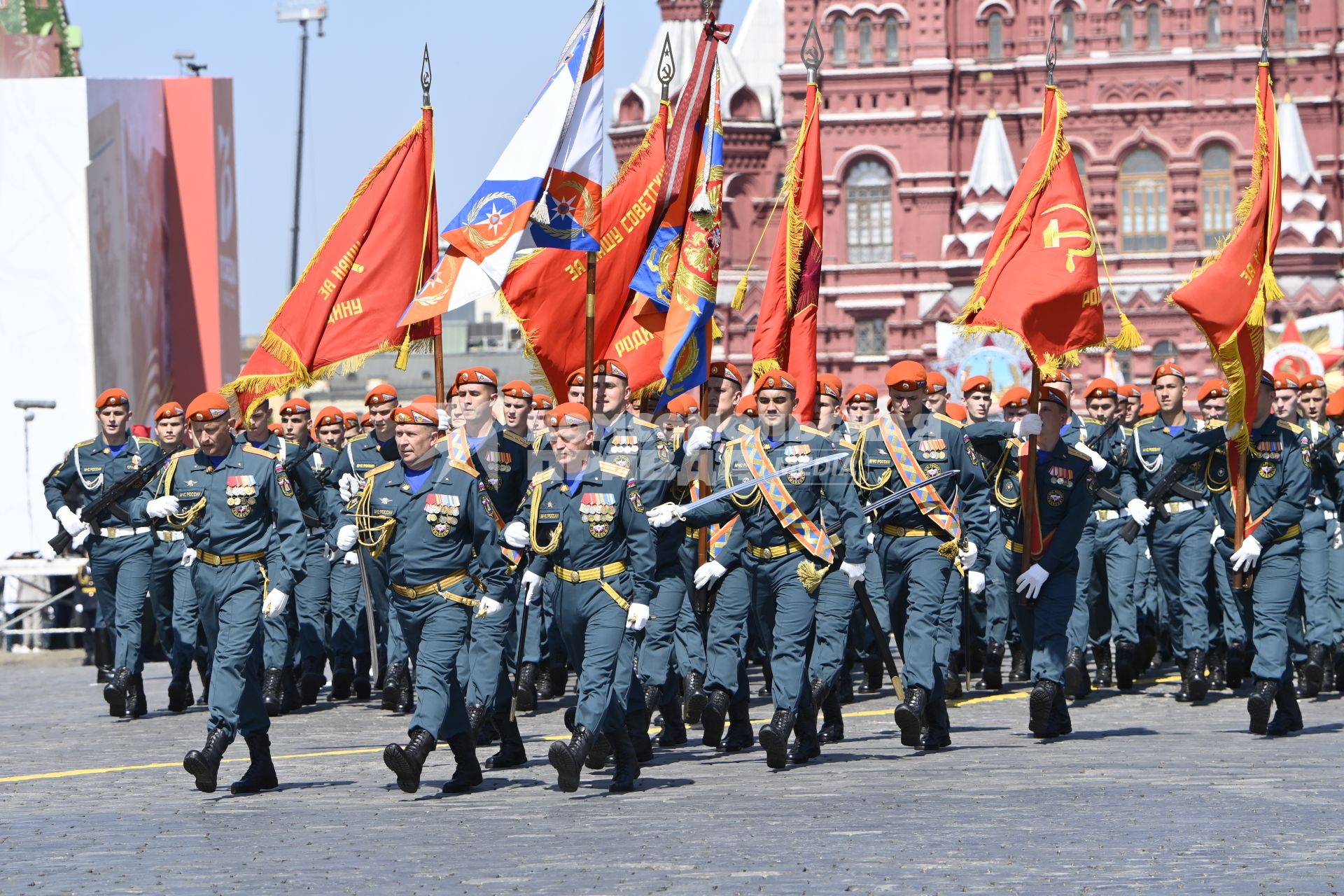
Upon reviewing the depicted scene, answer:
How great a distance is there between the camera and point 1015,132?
50500 mm

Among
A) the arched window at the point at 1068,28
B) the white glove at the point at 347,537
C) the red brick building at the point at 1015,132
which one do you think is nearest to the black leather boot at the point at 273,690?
the white glove at the point at 347,537

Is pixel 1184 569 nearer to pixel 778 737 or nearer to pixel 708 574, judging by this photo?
pixel 708 574

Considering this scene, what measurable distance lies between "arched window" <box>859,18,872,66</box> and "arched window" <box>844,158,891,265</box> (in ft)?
7.39

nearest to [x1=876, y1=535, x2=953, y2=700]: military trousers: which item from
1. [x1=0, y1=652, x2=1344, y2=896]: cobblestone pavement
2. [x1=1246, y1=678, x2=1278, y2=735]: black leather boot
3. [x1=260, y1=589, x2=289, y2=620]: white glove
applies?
[x1=0, y1=652, x2=1344, y2=896]: cobblestone pavement

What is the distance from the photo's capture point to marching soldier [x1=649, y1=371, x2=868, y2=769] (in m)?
10.4

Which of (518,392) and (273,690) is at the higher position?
(518,392)

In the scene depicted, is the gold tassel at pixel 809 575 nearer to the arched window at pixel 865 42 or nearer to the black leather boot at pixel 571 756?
the black leather boot at pixel 571 756

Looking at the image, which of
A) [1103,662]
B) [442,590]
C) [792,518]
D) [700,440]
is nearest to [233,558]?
[442,590]

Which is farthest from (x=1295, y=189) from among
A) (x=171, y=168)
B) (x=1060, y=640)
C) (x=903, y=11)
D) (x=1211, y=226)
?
(x=1060, y=640)

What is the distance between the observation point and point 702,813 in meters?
8.92

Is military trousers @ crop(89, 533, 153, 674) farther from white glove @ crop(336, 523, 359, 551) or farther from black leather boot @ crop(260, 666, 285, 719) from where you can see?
white glove @ crop(336, 523, 359, 551)

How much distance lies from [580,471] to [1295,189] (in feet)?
138

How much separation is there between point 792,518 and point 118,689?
17.2 ft

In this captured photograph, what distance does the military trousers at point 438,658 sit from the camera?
9.52m
